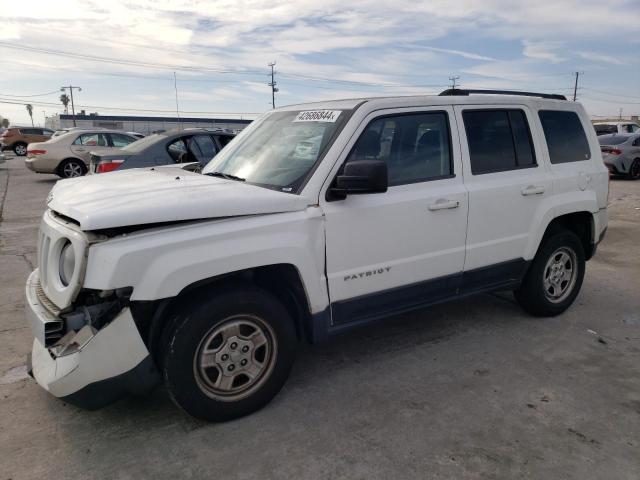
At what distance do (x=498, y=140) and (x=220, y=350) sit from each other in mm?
2753

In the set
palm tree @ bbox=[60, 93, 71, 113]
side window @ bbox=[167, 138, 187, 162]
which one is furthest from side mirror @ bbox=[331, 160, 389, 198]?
palm tree @ bbox=[60, 93, 71, 113]

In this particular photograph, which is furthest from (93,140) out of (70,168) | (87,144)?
(70,168)

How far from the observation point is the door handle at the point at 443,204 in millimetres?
3633

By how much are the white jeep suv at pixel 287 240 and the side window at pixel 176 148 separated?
5524 millimetres

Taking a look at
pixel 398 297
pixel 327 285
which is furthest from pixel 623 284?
pixel 327 285

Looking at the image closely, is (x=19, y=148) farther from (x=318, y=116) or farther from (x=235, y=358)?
(x=235, y=358)

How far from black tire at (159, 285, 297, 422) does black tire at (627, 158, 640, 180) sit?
54.4 ft

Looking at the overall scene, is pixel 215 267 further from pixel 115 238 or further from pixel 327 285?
pixel 327 285

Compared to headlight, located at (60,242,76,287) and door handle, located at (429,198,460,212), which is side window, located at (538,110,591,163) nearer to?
door handle, located at (429,198,460,212)

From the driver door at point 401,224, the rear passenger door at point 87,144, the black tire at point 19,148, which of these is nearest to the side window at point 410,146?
the driver door at point 401,224

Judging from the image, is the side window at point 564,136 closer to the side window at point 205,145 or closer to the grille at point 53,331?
the grille at point 53,331

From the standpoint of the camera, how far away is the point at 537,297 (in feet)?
15.1

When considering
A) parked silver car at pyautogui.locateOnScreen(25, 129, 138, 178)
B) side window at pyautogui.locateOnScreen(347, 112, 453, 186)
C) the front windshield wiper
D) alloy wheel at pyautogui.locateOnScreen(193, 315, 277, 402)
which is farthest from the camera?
parked silver car at pyautogui.locateOnScreen(25, 129, 138, 178)

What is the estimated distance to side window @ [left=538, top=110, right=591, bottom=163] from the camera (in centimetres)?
447
